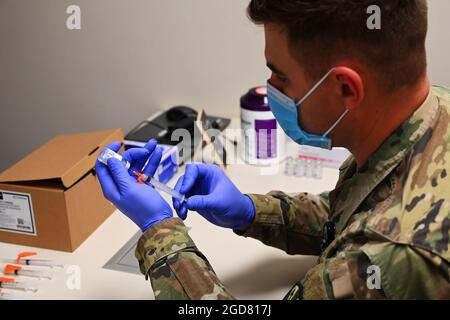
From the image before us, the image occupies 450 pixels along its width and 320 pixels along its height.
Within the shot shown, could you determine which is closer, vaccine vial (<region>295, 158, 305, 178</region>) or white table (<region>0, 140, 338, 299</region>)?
white table (<region>0, 140, 338, 299</region>)

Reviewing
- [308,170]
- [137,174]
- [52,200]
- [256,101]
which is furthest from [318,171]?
[52,200]

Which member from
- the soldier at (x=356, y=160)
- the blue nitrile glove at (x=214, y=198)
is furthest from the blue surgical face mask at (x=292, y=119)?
the blue nitrile glove at (x=214, y=198)

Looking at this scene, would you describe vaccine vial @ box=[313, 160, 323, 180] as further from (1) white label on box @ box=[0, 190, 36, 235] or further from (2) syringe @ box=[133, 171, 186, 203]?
(1) white label on box @ box=[0, 190, 36, 235]

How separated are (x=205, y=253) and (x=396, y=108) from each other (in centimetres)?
58

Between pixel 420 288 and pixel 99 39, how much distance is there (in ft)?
4.95

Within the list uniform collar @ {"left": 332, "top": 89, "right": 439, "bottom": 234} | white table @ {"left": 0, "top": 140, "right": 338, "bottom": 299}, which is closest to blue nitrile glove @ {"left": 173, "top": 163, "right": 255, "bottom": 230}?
white table @ {"left": 0, "top": 140, "right": 338, "bottom": 299}

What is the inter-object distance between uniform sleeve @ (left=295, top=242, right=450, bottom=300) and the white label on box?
0.74 metres

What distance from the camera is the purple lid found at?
1584mm

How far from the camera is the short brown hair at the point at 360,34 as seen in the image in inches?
34.4
